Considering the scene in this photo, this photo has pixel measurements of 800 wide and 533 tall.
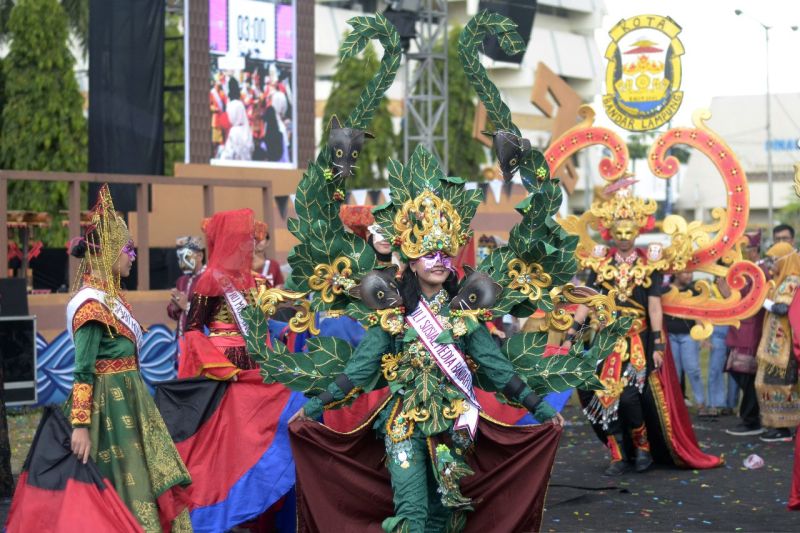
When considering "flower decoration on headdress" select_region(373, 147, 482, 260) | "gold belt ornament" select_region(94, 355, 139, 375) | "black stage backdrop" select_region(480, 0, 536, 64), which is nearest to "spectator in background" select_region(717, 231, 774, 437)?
"flower decoration on headdress" select_region(373, 147, 482, 260)

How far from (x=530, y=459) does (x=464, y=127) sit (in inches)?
1256

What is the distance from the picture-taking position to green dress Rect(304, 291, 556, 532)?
18.4ft

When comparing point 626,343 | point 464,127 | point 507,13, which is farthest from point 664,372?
point 464,127

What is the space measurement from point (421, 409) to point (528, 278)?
0.91 metres

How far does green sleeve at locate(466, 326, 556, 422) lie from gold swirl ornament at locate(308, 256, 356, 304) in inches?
28.1

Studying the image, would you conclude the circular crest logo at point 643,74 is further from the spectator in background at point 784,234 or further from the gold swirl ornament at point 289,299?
the gold swirl ornament at point 289,299

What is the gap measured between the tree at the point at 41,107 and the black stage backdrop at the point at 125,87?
8.36m

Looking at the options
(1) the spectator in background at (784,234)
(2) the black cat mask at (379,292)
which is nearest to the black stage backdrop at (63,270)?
(1) the spectator in background at (784,234)

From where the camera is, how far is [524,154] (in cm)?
611

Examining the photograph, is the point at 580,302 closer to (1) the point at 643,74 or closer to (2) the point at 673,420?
(2) the point at 673,420

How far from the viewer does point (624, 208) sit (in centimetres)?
952

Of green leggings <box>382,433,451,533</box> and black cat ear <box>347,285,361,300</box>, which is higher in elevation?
black cat ear <box>347,285,361,300</box>

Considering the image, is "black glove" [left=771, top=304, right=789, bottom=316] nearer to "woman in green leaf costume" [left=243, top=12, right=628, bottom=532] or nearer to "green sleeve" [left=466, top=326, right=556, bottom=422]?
"woman in green leaf costume" [left=243, top=12, right=628, bottom=532]

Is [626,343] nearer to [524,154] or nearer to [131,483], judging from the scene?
[524,154]
